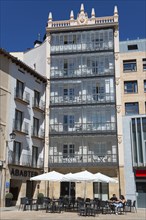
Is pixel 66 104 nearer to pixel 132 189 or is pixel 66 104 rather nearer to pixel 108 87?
pixel 108 87

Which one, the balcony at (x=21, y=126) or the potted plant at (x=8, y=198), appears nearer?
the potted plant at (x=8, y=198)

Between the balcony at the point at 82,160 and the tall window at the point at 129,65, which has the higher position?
the tall window at the point at 129,65

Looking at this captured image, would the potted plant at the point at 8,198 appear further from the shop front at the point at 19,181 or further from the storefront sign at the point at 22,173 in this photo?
the storefront sign at the point at 22,173

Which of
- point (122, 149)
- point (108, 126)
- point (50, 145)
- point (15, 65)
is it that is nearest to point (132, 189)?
point (122, 149)

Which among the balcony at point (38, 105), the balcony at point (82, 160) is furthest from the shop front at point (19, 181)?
the balcony at point (38, 105)

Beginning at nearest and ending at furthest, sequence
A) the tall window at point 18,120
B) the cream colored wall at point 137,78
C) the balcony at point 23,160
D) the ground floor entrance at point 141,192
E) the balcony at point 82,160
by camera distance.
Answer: the balcony at point 23,160, the ground floor entrance at point 141,192, the tall window at point 18,120, the balcony at point 82,160, the cream colored wall at point 137,78

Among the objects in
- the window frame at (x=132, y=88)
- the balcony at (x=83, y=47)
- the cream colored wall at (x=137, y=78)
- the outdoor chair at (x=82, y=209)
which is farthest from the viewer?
the balcony at (x=83, y=47)

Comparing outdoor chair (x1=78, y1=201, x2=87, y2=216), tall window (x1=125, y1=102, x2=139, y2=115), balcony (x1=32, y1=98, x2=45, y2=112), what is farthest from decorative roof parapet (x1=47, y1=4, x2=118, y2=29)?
outdoor chair (x1=78, y1=201, x2=87, y2=216)

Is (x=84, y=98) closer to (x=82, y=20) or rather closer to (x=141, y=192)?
(x=82, y=20)

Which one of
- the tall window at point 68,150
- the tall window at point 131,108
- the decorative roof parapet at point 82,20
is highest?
the decorative roof parapet at point 82,20

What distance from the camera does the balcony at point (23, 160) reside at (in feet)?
89.2

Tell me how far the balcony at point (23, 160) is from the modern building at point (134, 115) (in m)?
9.33

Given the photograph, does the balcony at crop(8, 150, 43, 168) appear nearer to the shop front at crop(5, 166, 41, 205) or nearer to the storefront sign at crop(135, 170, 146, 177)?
the shop front at crop(5, 166, 41, 205)

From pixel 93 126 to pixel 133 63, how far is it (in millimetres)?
8841
